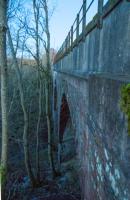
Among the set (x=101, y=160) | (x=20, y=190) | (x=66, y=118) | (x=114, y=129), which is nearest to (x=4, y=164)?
(x=20, y=190)

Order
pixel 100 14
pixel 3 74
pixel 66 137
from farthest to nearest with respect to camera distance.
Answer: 1. pixel 66 137
2. pixel 3 74
3. pixel 100 14

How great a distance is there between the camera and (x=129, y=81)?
202cm

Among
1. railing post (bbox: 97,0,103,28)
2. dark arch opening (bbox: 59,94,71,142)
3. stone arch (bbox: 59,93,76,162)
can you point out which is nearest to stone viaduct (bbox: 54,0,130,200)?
railing post (bbox: 97,0,103,28)

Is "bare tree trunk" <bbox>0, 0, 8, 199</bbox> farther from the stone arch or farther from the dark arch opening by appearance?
the stone arch

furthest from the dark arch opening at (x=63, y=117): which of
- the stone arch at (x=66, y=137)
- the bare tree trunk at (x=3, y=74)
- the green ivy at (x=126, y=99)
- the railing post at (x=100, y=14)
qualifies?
the green ivy at (x=126, y=99)

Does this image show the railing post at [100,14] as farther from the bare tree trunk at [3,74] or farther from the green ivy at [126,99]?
the bare tree trunk at [3,74]

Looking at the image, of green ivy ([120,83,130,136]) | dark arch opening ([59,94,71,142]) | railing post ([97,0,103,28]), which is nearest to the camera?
green ivy ([120,83,130,136])

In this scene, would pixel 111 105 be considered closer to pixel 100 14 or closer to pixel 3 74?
pixel 100 14

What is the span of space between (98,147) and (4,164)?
15.9ft

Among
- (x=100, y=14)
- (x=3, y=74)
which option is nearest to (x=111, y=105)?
(x=100, y=14)

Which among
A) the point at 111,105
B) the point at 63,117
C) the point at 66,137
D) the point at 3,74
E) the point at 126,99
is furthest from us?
the point at 66,137

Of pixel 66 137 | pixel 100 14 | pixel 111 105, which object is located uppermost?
pixel 100 14

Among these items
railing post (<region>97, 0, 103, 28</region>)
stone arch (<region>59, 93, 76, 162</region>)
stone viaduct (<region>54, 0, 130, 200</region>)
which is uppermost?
railing post (<region>97, 0, 103, 28</region>)

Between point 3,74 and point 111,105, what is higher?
point 3,74
